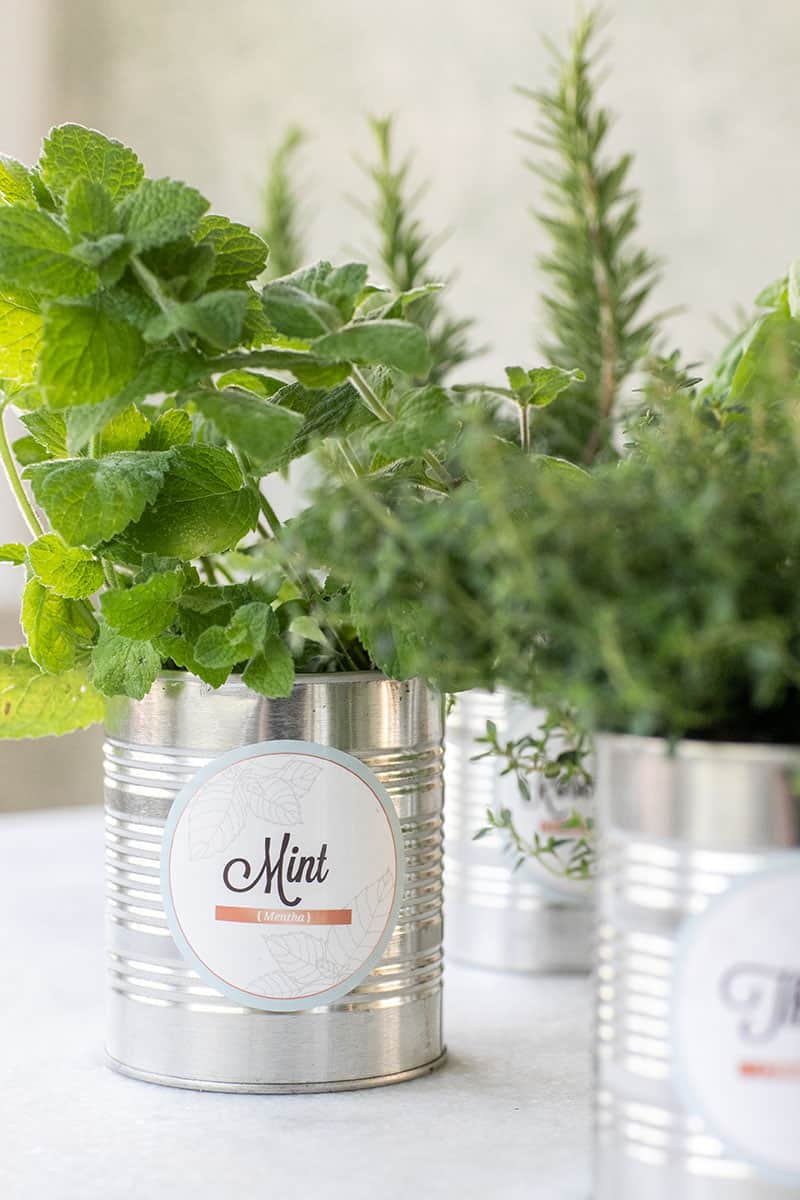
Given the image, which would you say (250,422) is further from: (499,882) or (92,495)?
(499,882)

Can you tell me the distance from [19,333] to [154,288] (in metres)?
0.08

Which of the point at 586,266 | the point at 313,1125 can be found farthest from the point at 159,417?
the point at 586,266

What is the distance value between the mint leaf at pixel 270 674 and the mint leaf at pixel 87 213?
13 centimetres

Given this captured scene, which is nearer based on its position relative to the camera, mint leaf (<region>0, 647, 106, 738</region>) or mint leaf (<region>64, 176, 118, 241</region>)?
mint leaf (<region>64, 176, 118, 241</region>)

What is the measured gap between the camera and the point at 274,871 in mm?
412

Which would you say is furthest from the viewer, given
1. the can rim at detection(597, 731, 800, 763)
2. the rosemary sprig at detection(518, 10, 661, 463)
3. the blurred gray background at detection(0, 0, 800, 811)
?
the blurred gray background at detection(0, 0, 800, 811)

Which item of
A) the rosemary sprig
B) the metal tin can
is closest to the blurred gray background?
the rosemary sprig

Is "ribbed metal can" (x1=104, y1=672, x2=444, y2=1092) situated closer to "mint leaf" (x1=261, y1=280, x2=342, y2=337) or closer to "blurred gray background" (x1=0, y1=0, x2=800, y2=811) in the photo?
"mint leaf" (x1=261, y1=280, x2=342, y2=337)

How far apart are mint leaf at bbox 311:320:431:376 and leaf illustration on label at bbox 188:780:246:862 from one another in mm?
146

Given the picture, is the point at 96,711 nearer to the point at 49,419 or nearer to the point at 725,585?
the point at 49,419

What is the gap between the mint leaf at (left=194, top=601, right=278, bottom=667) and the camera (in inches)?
15.5

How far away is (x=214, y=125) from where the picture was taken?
1898 mm

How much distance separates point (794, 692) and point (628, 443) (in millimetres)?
145

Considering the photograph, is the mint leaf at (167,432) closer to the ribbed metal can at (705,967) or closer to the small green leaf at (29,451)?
the small green leaf at (29,451)
